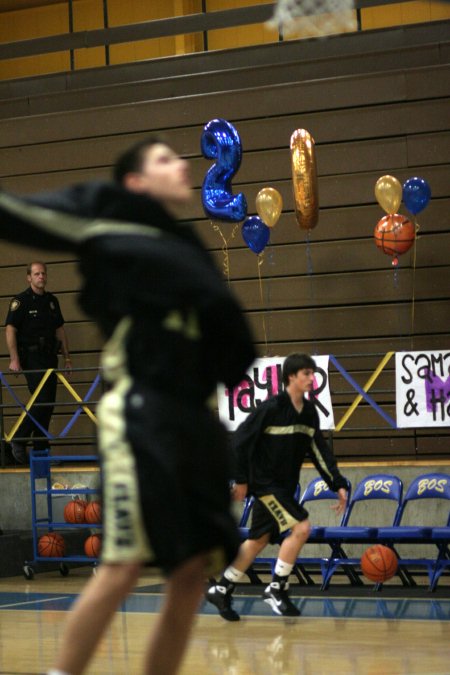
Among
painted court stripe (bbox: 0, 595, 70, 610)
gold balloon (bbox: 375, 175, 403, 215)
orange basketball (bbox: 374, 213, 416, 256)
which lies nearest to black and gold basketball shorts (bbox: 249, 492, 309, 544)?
painted court stripe (bbox: 0, 595, 70, 610)

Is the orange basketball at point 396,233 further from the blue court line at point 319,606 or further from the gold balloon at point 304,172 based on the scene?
the blue court line at point 319,606

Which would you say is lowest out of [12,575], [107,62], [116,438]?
[12,575]

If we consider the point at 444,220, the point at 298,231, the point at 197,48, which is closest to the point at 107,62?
the point at 197,48

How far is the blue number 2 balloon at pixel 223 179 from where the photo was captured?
39.7 ft

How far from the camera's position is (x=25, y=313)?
13.2 m

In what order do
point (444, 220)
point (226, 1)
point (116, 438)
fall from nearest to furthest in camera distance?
point (116, 438)
point (444, 220)
point (226, 1)

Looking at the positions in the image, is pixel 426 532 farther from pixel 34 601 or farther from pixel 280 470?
pixel 34 601

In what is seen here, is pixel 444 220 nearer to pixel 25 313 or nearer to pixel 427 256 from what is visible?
pixel 427 256

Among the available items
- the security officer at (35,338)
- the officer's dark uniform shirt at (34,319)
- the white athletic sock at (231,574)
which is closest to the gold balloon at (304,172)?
the security officer at (35,338)

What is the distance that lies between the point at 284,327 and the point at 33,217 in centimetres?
1064

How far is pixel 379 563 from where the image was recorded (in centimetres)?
895

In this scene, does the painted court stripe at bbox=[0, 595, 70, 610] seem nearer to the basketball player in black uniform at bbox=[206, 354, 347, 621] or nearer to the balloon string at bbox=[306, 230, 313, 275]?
the basketball player in black uniform at bbox=[206, 354, 347, 621]

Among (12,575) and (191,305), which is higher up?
(191,305)

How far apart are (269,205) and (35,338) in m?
3.17
